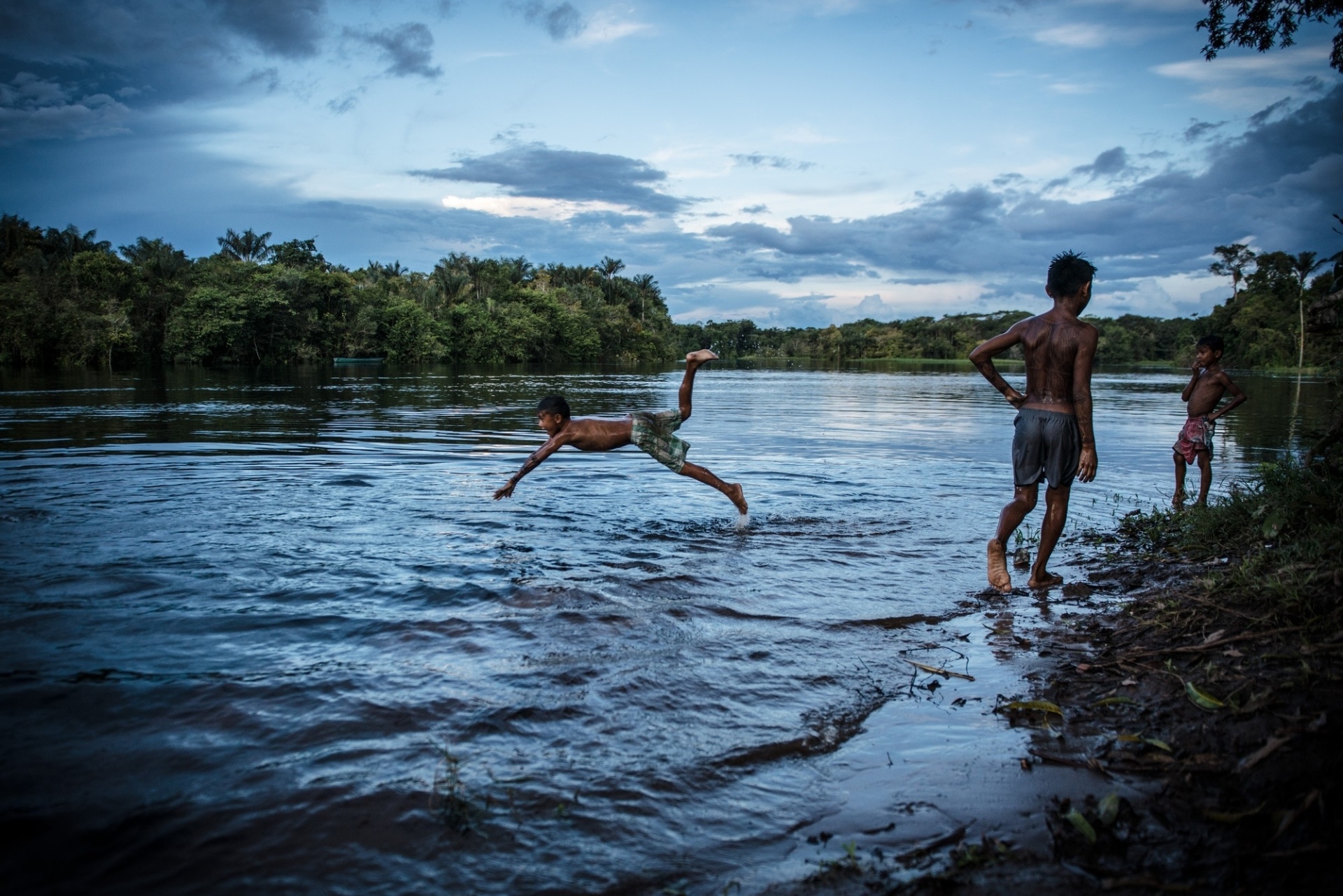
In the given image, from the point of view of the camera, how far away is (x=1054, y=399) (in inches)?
232

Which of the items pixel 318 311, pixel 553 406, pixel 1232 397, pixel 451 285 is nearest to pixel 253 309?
pixel 318 311

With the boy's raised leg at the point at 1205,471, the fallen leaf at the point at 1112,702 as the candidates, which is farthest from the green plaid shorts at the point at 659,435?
the boy's raised leg at the point at 1205,471

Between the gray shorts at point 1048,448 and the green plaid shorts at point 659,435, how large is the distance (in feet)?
11.4

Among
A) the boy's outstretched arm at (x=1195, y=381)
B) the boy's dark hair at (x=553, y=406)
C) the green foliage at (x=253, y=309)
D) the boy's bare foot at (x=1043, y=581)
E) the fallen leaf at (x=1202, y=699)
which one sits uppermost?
the green foliage at (x=253, y=309)

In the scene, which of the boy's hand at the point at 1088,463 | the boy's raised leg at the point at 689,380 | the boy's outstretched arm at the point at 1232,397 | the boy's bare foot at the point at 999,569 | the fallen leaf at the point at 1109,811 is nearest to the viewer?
the fallen leaf at the point at 1109,811

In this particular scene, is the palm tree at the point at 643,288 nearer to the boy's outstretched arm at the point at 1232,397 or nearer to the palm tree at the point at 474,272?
the palm tree at the point at 474,272

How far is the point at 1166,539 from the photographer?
7074mm

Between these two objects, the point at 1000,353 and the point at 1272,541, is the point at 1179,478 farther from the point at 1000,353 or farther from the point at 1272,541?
the point at 1000,353

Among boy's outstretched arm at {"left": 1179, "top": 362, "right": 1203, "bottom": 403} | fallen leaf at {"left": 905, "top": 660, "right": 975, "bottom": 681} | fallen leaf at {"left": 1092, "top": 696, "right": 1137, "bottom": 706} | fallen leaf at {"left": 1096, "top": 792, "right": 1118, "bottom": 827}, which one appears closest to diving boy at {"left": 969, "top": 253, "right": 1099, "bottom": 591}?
fallen leaf at {"left": 905, "top": 660, "right": 975, "bottom": 681}

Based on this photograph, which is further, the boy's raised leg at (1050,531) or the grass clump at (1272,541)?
the boy's raised leg at (1050,531)

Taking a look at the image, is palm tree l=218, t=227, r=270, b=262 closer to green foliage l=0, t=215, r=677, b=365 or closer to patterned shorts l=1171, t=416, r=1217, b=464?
green foliage l=0, t=215, r=677, b=365

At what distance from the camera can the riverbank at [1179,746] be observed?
95.0 inches

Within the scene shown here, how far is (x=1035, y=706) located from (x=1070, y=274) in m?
3.53

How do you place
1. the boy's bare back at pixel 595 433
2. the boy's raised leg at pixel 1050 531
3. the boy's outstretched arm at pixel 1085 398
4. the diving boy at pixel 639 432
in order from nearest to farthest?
the boy's outstretched arm at pixel 1085 398 < the boy's raised leg at pixel 1050 531 < the diving boy at pixel 639 432 < the boy's bare back at pixel 595 433
